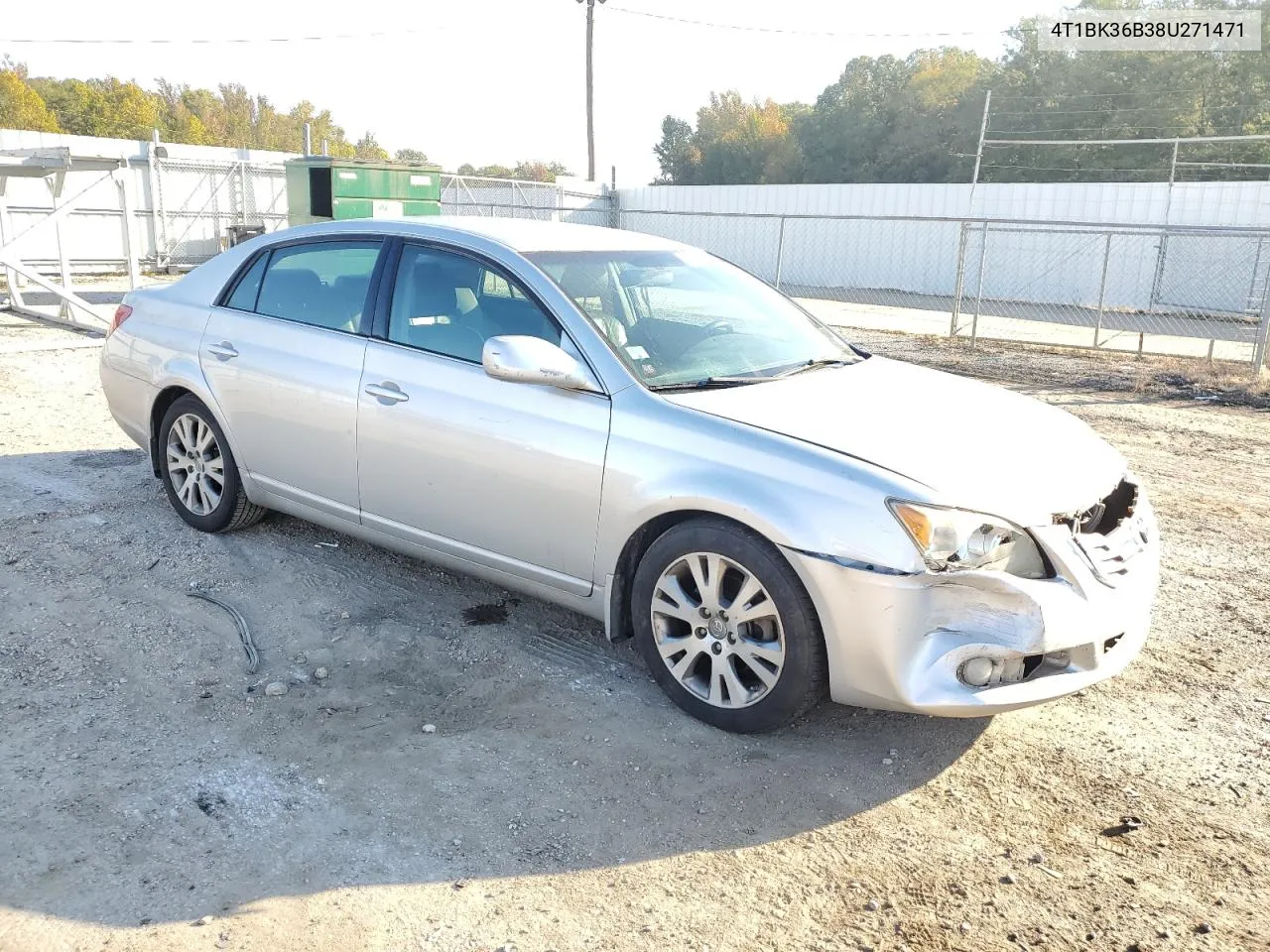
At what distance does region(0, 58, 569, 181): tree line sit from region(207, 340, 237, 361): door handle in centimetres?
3516

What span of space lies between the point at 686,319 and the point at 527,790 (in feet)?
6.66

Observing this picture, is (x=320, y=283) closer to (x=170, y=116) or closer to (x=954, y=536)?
(x=954, y=536)

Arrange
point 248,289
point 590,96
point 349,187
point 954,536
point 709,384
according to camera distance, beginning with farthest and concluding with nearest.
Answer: point 590,96 → point 349,187 → point 248,289 → point 709,384 → point 954,536

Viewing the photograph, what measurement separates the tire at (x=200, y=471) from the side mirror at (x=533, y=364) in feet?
6.54

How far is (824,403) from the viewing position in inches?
149

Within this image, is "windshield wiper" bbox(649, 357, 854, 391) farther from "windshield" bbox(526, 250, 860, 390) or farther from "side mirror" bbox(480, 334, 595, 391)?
"side mirror" bbox(480, 334, 595, 391)

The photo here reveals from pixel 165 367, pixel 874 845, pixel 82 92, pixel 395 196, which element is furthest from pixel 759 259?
pixel 82 92

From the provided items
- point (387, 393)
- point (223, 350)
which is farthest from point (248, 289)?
point (387, 393)

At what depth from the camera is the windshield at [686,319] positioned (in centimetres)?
398

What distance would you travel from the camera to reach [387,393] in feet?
14.1

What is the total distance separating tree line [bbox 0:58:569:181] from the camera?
51000mm

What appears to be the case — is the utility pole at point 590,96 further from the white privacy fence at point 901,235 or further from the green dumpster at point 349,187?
the green dumpster at point 349,187

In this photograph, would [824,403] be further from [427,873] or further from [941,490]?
[427,873]

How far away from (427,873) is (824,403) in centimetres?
206
